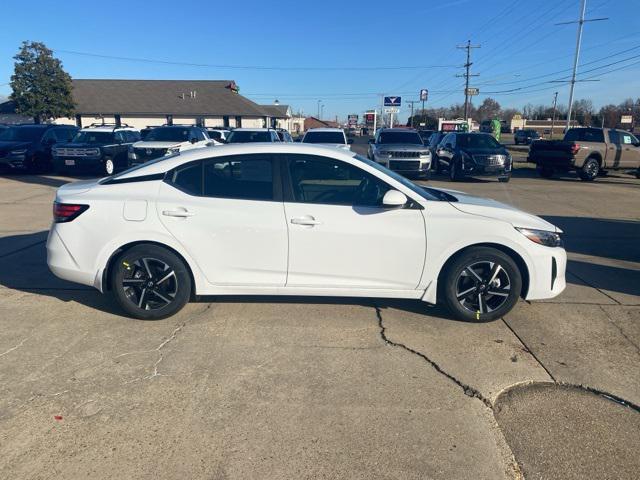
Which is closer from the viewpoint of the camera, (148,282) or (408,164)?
(148,282)

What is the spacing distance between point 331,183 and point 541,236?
2.02 meters

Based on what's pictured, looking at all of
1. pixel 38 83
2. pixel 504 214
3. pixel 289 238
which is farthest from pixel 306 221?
pixel 38 83

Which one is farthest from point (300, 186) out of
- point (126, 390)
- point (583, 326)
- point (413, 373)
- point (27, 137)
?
point (27, 137)

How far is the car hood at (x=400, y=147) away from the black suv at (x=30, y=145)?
1195 cm

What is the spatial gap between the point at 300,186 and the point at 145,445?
251 centimetres

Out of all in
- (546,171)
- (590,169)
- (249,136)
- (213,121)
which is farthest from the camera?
(213,121)

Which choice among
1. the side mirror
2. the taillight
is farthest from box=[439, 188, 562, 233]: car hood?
the taillight

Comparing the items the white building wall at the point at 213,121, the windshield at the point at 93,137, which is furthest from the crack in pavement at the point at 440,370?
the white building wall at the point at 213,121

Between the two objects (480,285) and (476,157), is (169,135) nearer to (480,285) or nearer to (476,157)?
(476,157)

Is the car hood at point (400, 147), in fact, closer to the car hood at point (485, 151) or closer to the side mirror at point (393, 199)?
the car hood at point (485, 151)

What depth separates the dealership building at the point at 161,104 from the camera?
50844 mm

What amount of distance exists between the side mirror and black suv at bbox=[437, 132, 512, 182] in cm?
1317

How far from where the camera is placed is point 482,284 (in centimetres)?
438

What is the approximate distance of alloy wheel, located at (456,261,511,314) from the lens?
4355mm
